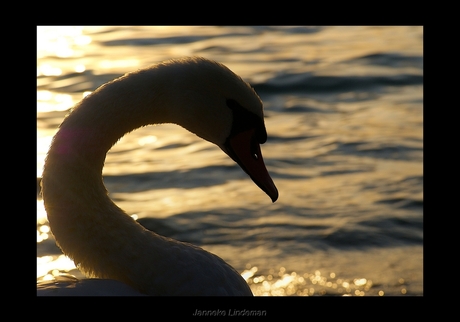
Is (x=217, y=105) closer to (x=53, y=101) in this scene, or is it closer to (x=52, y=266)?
(x=52, y=266)

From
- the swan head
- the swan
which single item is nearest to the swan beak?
the swan head

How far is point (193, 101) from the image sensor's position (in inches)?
151

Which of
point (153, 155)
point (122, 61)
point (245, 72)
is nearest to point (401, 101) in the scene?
point (245, 72)

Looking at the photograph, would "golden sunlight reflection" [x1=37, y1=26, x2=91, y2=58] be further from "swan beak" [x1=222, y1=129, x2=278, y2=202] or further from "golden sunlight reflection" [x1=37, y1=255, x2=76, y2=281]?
"swan beak" [x1=222, y1=129, x2=278, y2=202]

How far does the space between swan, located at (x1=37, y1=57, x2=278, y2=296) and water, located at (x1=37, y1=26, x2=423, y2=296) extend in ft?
7.93

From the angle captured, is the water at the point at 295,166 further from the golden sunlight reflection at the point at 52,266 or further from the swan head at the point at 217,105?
the swan head at the point at 217,105

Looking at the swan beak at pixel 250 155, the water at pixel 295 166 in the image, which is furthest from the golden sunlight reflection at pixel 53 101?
the swan beak at pixel 250 155

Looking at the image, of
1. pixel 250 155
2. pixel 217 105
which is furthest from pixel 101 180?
pixel 250 155

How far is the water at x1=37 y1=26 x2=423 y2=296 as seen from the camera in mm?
6547

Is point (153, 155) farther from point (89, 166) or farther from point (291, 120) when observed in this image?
point (89, 166)

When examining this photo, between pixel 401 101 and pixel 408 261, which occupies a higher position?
pixel 401 101
